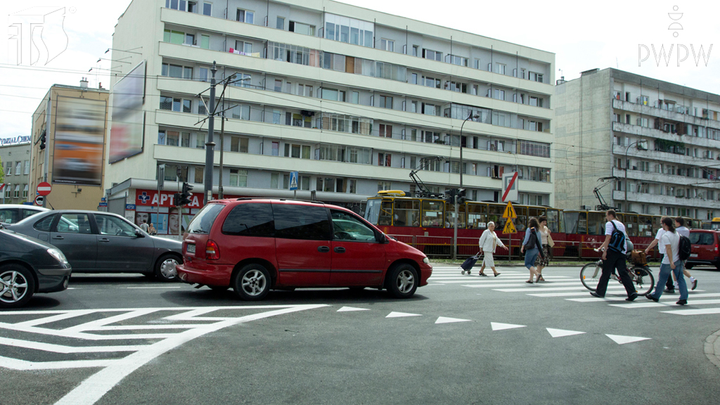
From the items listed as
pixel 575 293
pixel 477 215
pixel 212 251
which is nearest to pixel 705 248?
pixel 477 215

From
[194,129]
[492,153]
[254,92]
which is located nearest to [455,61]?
[492,153]

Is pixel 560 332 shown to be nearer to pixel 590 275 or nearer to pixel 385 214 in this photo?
pixel 590 275

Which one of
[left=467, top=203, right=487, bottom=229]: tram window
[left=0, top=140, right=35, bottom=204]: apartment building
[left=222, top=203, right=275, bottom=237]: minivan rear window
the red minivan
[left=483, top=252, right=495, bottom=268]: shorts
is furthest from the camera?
[left=0, top=140, right=35, bottom=204]: apartment building

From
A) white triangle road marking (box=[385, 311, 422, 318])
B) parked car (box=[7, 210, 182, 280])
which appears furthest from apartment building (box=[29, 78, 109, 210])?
white triangle road marking (box=[385, 311, 422, 318])

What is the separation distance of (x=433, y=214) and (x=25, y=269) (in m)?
21.5

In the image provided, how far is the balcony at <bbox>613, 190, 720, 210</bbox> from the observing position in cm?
6538

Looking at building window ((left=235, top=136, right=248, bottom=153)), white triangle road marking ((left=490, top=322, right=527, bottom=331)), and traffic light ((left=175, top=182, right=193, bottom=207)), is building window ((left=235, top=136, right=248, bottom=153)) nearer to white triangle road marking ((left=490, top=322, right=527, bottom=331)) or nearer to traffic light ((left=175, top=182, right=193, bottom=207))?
traffic light ((left=175, top=182, right=193, bottom=207))

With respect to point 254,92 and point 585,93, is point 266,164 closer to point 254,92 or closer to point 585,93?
point 254,92

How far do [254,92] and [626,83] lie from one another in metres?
46.7

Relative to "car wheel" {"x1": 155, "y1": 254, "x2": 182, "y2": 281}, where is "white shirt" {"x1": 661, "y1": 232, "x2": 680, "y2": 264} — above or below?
above

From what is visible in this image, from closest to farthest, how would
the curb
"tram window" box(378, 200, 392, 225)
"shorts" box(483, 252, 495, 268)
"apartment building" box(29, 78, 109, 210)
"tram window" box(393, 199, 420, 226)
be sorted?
1. the curb
2. "shorts" box(483, 252, 495, 268)
3. "tram window" box(378, 200, 392, 225)
4. "tram window" box(393, 199, 420, 226)
5. "apartment building" box(29, 78, 109, 210)

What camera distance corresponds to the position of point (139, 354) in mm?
5430

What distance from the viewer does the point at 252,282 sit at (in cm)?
918

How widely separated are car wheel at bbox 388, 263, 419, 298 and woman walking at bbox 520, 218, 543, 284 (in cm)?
546
